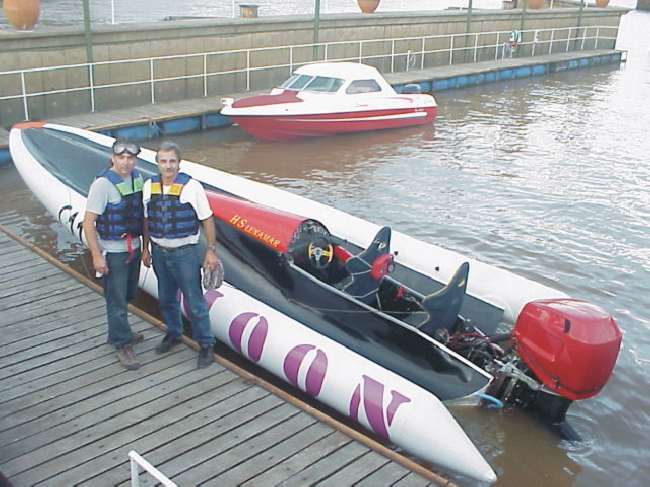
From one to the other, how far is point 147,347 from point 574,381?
3814 millimetres

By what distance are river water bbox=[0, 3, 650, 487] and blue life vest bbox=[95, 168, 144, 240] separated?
3744 mm

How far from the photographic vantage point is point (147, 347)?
6.26 m

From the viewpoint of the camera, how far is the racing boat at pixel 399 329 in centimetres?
575

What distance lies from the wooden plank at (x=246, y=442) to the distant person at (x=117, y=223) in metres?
1.54

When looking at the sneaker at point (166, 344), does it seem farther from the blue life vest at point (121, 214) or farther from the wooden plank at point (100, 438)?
the blue life vest at point (121, 214)

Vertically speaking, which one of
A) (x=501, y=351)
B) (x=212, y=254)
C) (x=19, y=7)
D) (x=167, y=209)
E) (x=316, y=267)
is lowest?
(x=501, y=351)

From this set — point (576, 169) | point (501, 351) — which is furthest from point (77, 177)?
point (576, 169)

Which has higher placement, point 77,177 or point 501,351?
point 77,177

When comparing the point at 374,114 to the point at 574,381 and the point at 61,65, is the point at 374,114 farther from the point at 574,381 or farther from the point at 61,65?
the point at 574,381

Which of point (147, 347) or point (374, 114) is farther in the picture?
point (374, 114)

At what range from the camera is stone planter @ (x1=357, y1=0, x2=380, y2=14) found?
2473 centimetres

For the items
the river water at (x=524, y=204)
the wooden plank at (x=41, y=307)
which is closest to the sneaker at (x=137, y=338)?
the wooden plank at (x=41, y=307)

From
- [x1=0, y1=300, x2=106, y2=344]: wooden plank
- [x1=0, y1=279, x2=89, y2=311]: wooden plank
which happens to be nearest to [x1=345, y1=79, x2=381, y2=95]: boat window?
[x1=0, y1=279, x2=89, y2=311]: wooden plank

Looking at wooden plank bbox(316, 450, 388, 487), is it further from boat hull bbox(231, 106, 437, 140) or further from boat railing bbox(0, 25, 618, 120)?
boat railing bbox(0, 25, 618, 120)
